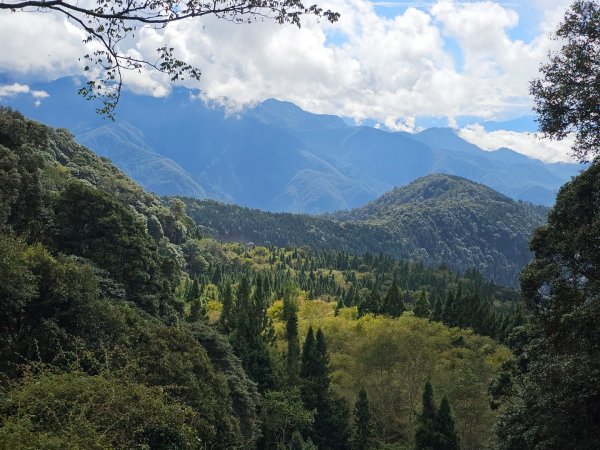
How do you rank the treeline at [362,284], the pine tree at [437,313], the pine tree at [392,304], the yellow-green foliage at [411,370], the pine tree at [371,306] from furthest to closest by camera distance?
the pine tree at [371,306]
the pine tree at [392,304]
the pine tree at [437,313]
the treeline at [362,284]
the yellow-green foliage at [411,370]

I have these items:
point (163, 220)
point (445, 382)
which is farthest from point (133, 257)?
point (163, 220)

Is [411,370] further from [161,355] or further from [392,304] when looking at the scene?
[392,304]

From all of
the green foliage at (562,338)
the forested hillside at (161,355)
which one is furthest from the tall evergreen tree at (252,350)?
the green foliage at (562,338)

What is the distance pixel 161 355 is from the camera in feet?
81.5

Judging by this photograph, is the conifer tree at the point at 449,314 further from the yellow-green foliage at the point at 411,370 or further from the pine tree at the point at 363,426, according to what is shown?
the pine tree at the point at 363,426

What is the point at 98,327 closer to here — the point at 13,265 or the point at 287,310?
the point at 13,265

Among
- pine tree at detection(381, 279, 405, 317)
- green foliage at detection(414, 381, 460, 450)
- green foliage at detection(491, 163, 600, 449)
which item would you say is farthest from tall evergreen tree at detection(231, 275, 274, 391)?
green foliage at detection(491, 163, 600, 449)

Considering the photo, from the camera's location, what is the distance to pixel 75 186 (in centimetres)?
3506

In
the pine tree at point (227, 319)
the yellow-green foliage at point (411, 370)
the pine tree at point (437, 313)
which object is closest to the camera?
the yellow-green foliage at point (411, 370)

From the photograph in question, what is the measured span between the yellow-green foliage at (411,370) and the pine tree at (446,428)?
8.18 feet

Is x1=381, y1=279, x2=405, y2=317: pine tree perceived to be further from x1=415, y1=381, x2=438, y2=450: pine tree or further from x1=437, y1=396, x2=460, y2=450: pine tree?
x1=437, y1=396, x2=460, y2=450: pine tree

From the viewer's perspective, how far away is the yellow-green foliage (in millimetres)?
35812

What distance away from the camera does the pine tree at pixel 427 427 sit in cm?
3253

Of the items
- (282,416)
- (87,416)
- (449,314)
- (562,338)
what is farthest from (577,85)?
(449,314)
